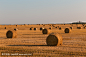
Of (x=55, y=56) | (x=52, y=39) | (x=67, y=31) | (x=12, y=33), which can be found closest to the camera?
(x=55, y=56)

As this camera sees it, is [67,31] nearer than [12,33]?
No

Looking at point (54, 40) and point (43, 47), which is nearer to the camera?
point (43, 47)

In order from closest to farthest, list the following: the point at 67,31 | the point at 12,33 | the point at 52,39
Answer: the point at 52,39
the point at 12,33
the point at 67,31

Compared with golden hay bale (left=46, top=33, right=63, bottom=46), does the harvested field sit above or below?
below

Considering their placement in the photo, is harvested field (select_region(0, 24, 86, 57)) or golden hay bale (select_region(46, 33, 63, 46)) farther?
golden hay bale (select_region(46, 33, 63, 46))

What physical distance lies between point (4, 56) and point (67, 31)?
23233 mm

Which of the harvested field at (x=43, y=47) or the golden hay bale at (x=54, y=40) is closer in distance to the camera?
the harvested field at (x=43, y=47)

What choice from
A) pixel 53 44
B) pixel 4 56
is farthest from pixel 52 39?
pixel 4 56

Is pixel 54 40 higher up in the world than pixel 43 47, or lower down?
higher up

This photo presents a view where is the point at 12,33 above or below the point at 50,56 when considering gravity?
above

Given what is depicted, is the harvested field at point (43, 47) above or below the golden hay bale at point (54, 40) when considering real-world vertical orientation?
below

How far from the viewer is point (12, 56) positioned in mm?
10539

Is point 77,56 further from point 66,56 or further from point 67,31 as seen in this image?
point 67,31

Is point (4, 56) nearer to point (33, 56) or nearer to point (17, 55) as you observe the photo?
point (17, 55)
